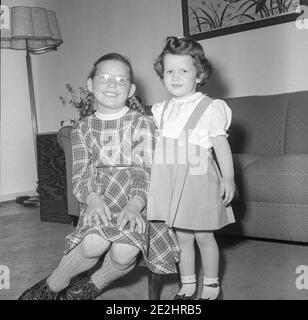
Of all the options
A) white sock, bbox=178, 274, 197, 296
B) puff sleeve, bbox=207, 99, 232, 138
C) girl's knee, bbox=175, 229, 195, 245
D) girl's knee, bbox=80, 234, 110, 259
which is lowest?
white sock, bbox=178, 274, 197, 296

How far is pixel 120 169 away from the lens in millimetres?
1501

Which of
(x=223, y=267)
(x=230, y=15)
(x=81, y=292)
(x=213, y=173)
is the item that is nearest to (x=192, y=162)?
(x=213, y=173)

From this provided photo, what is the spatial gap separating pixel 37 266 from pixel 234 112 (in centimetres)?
151

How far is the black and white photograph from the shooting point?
4.72 ft

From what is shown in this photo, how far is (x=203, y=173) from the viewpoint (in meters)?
1.44

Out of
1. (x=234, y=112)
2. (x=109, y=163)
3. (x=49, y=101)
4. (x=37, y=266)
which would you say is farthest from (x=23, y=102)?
(x=109, y=163)

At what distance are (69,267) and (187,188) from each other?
451 millimetres

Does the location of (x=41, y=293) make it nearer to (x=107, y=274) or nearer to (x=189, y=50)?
(x=107, y=274)

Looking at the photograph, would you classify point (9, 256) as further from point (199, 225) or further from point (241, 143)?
point (241, 143)

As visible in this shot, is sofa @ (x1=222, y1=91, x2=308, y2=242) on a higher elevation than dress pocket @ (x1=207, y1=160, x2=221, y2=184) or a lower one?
lower

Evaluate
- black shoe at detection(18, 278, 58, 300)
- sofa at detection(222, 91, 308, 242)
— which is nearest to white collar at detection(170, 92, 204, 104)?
sofa at detection(222, 91, 308, 242)

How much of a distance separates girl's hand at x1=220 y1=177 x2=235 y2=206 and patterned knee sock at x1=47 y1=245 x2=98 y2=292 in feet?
1.49

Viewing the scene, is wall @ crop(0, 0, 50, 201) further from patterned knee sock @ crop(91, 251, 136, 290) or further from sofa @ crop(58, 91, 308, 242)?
patterned knee sock @ crop(91, 251, 136, 290)

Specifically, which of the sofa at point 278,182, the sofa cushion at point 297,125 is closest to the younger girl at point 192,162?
the sofa at point 278,182
